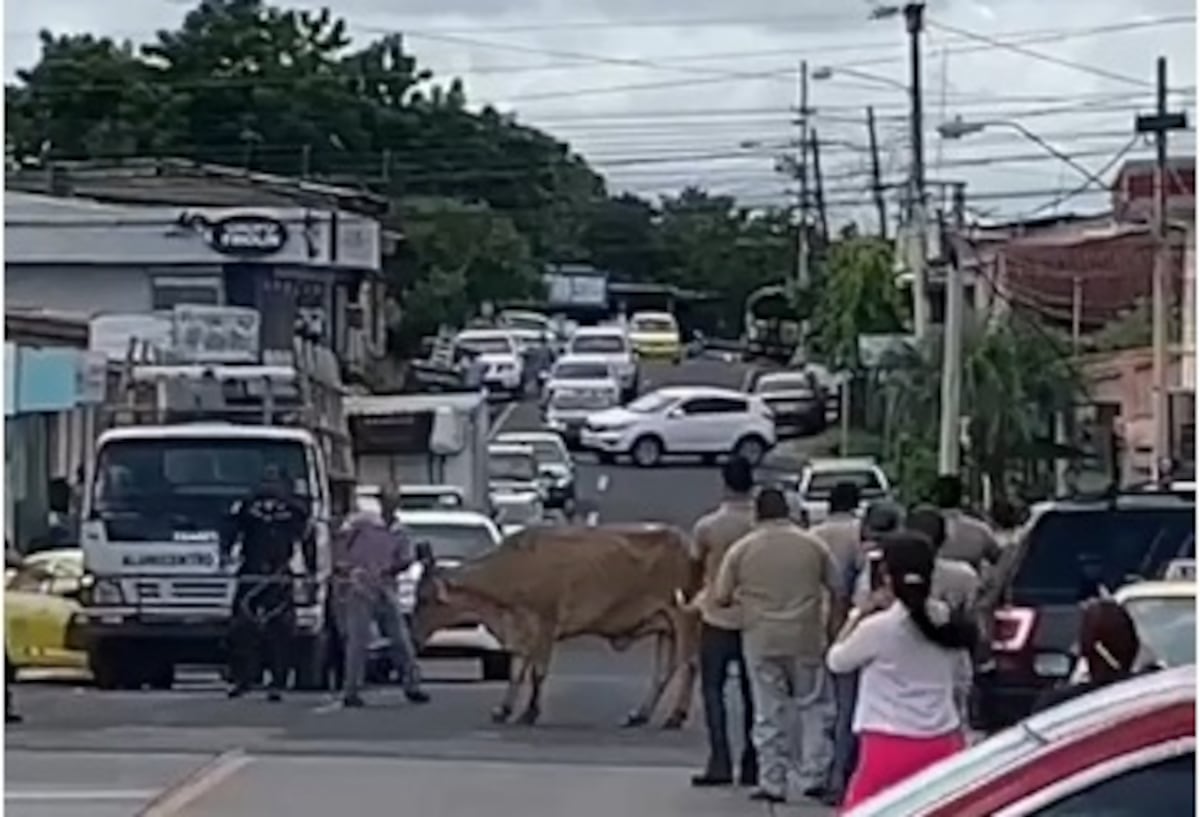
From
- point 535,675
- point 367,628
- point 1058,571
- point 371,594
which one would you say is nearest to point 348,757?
point 535,675

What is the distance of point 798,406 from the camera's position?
242ft

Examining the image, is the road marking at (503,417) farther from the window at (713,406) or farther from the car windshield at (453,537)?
the car windshield at (453,537)

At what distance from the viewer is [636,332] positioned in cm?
9862

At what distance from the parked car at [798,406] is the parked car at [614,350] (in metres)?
3.27

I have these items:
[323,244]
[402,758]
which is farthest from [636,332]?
[402,758]

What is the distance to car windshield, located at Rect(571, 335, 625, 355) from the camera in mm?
80438

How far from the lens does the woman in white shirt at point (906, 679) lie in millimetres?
11820

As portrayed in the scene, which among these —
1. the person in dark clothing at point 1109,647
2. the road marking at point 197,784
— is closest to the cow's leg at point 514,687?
the road marking at point 197,784

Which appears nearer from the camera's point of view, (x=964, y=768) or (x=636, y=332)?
(x=964, y=768)

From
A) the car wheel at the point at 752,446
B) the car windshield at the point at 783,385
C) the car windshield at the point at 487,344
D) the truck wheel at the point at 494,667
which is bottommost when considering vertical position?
the truck wheel at the point at 494,667

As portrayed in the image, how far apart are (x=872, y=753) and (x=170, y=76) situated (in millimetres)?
78074

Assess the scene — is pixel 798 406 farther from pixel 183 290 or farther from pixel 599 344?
pixel 183 290

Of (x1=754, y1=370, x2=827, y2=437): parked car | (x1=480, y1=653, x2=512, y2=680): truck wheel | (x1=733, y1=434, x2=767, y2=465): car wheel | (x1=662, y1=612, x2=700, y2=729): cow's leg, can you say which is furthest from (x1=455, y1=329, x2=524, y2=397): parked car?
(x1=662, y1=612, x2=700, y2=729): cow's leg

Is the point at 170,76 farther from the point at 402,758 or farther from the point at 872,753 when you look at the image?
the point at 872,753
